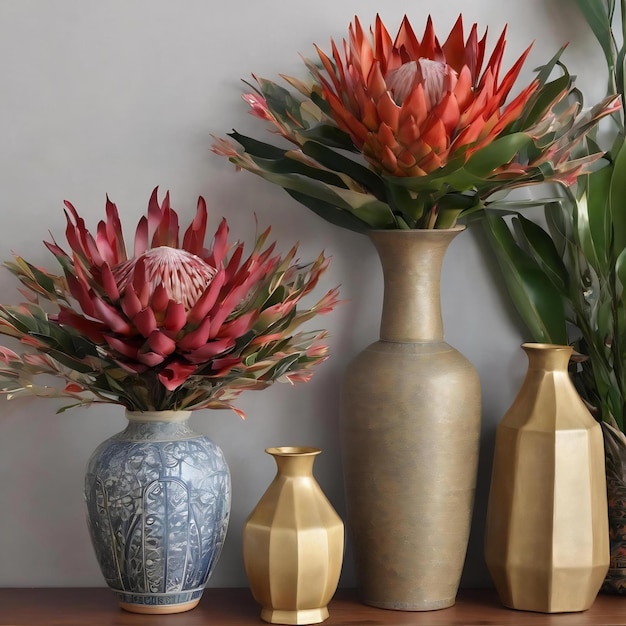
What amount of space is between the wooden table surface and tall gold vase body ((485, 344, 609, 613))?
0.03m

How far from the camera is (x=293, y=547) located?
907mm

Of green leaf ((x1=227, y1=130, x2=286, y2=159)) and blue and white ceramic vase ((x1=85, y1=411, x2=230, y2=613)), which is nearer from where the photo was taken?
blue and white ceramic vase ((x1=85, y1=411, x2=230, y2=613))

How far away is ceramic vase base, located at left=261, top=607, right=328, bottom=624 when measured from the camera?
93 centimetres

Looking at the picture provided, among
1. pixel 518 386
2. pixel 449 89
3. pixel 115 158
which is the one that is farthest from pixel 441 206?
pixel 115 158

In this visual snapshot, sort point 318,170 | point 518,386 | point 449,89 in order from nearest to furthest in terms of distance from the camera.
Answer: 1. point 449,89
2. point 318,170
3. point 518,386

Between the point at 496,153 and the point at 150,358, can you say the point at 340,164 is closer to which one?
the point at 496,153

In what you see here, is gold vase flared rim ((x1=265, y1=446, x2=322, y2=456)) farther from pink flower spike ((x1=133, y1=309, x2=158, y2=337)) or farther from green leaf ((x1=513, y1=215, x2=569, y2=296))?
green leaf ((x1=513, y1=215, x2=569, y2=296))

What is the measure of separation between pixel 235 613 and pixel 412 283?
15.8 inches

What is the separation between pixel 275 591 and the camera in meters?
0.92

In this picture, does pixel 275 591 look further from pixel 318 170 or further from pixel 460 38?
pixel 460 38

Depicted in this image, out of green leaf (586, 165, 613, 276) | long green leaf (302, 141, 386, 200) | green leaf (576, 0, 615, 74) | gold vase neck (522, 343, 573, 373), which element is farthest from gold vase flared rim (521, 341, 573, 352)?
green leaf (576, 0, 615, 74)

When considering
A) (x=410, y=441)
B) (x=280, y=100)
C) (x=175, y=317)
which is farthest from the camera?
(x=280, y=100)

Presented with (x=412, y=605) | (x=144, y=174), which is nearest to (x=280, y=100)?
(x=144, y=174)

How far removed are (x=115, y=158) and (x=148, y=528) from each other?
0.44 meters
